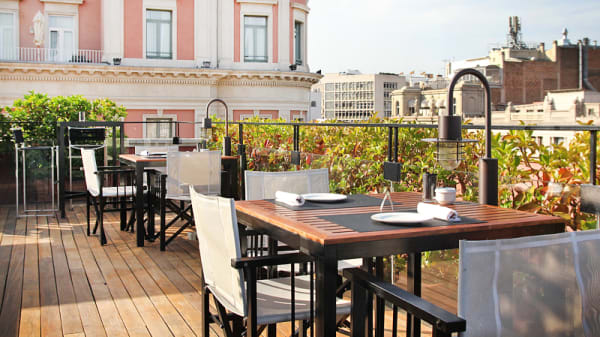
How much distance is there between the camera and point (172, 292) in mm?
4164

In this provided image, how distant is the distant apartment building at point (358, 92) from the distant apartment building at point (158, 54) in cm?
10181

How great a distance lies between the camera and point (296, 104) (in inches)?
985

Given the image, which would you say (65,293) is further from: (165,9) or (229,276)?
(165,9)

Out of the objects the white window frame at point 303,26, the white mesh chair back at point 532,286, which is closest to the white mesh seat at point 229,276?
the white mesh chair back at point 532,286

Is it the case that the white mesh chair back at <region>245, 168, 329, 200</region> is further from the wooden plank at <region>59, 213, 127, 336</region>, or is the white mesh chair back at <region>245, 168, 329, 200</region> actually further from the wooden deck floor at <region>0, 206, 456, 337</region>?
the wooden plank at <region>59, 213, 127, 336</region>

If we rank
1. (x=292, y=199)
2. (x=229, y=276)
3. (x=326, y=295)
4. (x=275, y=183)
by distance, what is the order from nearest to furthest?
(x=326, y=295), (x=229, y=276), (x=292, y=199), (x=275, y=183)

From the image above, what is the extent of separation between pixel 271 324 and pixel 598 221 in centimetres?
137

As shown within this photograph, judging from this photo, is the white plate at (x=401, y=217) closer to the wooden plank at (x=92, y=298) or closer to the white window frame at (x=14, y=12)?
the wooden plank at (x=92, y=298)

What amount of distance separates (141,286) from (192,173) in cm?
164

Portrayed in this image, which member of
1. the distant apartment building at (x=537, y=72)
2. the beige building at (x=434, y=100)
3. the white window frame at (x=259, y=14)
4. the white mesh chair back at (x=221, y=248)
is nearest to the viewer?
the white mesh chair back at (x=221, y=248)

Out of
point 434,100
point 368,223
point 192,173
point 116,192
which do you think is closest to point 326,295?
point 368,223

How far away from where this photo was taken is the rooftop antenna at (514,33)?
85.5 meters

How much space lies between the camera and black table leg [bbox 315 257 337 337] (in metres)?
2.04

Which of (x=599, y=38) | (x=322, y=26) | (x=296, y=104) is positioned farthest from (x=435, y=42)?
(x=296, y=104)
